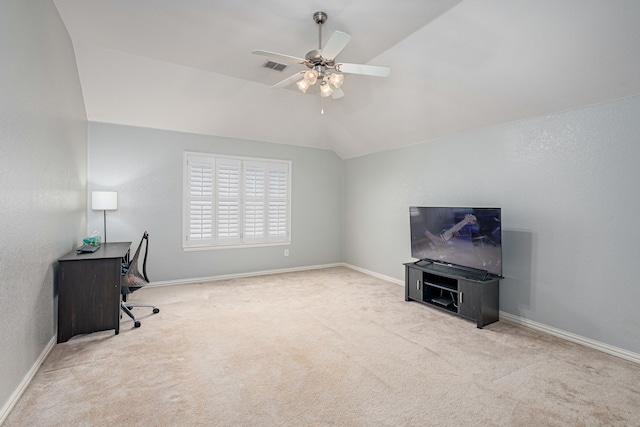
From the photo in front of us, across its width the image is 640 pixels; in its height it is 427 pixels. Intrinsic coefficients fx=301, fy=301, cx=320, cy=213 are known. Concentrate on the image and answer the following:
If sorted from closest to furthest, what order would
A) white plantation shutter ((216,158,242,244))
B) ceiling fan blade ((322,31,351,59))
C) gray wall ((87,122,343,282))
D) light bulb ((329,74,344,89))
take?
ceiling fan blade ((322,31,351,59)) → light bulb ((329,74,344,89)) → gray wall ((87,122,343,282)) → white plantation shutter ((216,158,242,244))

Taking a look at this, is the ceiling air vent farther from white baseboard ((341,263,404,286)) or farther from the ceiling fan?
white baseboard ((341,263,404,286))

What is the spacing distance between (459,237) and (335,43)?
8.96ft

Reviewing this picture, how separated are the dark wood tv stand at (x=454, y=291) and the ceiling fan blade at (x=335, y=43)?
9.02 ft

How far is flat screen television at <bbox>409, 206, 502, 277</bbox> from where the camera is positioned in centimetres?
337

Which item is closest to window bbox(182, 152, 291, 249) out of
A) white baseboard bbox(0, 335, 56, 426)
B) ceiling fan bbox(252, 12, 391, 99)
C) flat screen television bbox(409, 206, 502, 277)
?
white baseboard bbox(0, 335, 56, 426)

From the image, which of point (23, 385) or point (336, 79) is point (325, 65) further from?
point (23, 385)

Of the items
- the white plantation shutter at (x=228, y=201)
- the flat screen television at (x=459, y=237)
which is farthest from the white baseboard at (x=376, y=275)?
the white plantation shutter at (x=228, y=201)

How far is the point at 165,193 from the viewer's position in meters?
4.78

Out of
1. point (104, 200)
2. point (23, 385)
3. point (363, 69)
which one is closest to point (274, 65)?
point (363, 69)

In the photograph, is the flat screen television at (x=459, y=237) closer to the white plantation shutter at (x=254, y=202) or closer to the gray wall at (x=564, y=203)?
the gray wall at (x=564, y=203)

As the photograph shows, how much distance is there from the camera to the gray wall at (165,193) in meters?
4.41

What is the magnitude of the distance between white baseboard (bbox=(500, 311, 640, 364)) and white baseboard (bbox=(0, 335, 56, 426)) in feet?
14.6

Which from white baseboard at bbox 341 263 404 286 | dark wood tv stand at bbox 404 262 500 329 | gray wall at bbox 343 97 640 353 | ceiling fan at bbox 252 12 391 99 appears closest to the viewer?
ceiling fan at bbox 252 12 391 99

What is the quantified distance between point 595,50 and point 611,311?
230 cm
